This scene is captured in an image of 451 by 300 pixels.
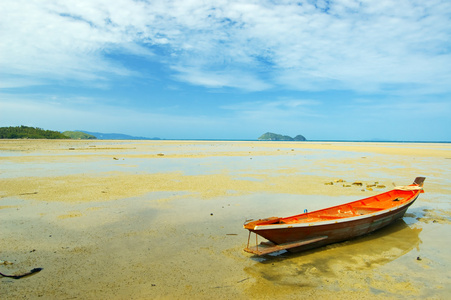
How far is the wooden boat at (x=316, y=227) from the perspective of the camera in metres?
6.52

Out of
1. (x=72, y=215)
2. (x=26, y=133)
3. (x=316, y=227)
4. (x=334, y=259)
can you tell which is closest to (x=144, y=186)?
(x=72, y=215)

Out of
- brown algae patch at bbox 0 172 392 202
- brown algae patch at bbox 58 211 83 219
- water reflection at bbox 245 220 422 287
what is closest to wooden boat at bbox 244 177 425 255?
water reflection at bbox 245 220 422 287

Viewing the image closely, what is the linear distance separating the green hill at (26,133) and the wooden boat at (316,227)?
11553 centimetres

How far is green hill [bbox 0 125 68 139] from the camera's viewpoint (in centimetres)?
9494

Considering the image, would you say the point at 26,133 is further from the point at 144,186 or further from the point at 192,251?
the point at 192,251

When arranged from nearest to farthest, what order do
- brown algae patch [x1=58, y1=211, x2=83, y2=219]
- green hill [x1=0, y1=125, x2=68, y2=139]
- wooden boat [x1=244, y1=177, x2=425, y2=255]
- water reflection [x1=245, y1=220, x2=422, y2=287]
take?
water reflection [x1=245, y1=220, x2=422, y2=287]
wooden boat [x1=244, y1=177, x2=425, y2=255]
brown algae patch [x1=58, y1=211, x2=83, y2=219]
green hill [x1=0, y1=125, x2=68, y2=139]

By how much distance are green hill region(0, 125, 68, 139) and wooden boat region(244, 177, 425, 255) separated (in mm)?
115531

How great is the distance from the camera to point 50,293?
514 cm

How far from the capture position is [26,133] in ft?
326

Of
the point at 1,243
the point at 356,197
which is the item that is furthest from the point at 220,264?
the point at 356,197

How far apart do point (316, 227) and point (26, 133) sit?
392 feet

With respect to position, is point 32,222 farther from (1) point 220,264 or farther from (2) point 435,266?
(2) point 435,266

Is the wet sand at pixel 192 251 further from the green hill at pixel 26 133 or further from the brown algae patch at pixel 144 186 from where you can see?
the green hill at pixel 26 133

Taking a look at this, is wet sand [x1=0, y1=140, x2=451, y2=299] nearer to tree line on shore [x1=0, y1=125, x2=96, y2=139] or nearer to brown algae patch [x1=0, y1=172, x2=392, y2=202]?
brown algae patch [x1=0, y1=172, x2=392, y2=202]
